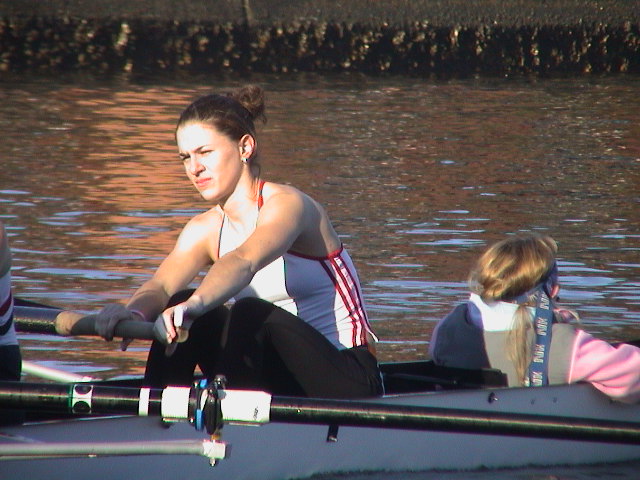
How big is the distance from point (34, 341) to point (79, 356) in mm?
281

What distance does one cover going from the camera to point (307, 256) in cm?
423

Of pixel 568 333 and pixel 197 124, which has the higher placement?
pixel 197 124

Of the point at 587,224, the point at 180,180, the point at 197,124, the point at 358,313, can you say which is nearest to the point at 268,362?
the point at 358,313

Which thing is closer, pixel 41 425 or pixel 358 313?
pixel 41 425

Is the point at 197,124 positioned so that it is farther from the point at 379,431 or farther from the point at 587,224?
the point at 587,224

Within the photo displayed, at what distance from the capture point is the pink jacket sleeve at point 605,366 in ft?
14.5

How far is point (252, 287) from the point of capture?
4355 mm

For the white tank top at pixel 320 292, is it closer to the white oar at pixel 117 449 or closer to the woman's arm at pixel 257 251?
the woman's arm at pixel 257 251

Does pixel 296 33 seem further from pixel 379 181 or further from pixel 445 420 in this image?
pixel 445 420

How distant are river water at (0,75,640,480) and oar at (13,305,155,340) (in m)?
0.91

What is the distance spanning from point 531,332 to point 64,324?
1.50 meters

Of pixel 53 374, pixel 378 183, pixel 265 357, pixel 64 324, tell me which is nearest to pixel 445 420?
pixel 265 357

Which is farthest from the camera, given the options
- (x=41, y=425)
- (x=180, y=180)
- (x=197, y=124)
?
(x=180, y=180)

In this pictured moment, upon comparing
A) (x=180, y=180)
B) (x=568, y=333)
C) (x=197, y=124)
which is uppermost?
(x=197, y=124)
